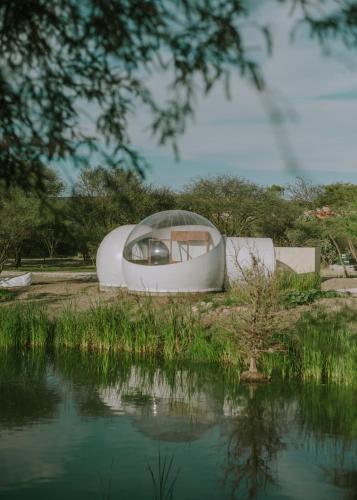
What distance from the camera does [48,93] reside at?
126 inches

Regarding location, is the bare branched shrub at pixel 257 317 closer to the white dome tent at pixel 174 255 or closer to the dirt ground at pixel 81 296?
the dirt ground at pixel 81 296

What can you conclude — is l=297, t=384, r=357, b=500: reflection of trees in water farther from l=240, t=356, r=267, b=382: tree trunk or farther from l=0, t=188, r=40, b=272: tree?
l=0, t=188, r=40, b=272: tree

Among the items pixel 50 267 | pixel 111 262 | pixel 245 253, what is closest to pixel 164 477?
pixel 245 253

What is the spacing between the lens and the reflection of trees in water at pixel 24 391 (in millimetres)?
7598

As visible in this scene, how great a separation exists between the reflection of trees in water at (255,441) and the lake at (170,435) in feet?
0.04

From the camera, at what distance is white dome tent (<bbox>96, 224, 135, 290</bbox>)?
18984mm

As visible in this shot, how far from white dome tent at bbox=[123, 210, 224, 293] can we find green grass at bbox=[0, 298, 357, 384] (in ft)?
12.1

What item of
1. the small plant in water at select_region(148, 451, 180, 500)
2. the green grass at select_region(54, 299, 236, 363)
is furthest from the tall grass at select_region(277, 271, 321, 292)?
the small plant in water at select_region(148, 451, 180, 500)

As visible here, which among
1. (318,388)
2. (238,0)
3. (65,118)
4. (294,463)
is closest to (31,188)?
(65,118)

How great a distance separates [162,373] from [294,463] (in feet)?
13.8

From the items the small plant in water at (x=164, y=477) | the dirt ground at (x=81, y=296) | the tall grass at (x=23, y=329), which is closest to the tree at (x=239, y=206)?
the dirt ground at (x=81, y=296)

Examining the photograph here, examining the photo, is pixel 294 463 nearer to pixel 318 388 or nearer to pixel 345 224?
pixel 318 388

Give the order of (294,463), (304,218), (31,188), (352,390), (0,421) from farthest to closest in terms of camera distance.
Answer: (304,218)
(352,390)
(0,421)
(294,463)
(31,188)

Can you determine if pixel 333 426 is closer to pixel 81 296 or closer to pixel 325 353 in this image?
pixel 325 353
